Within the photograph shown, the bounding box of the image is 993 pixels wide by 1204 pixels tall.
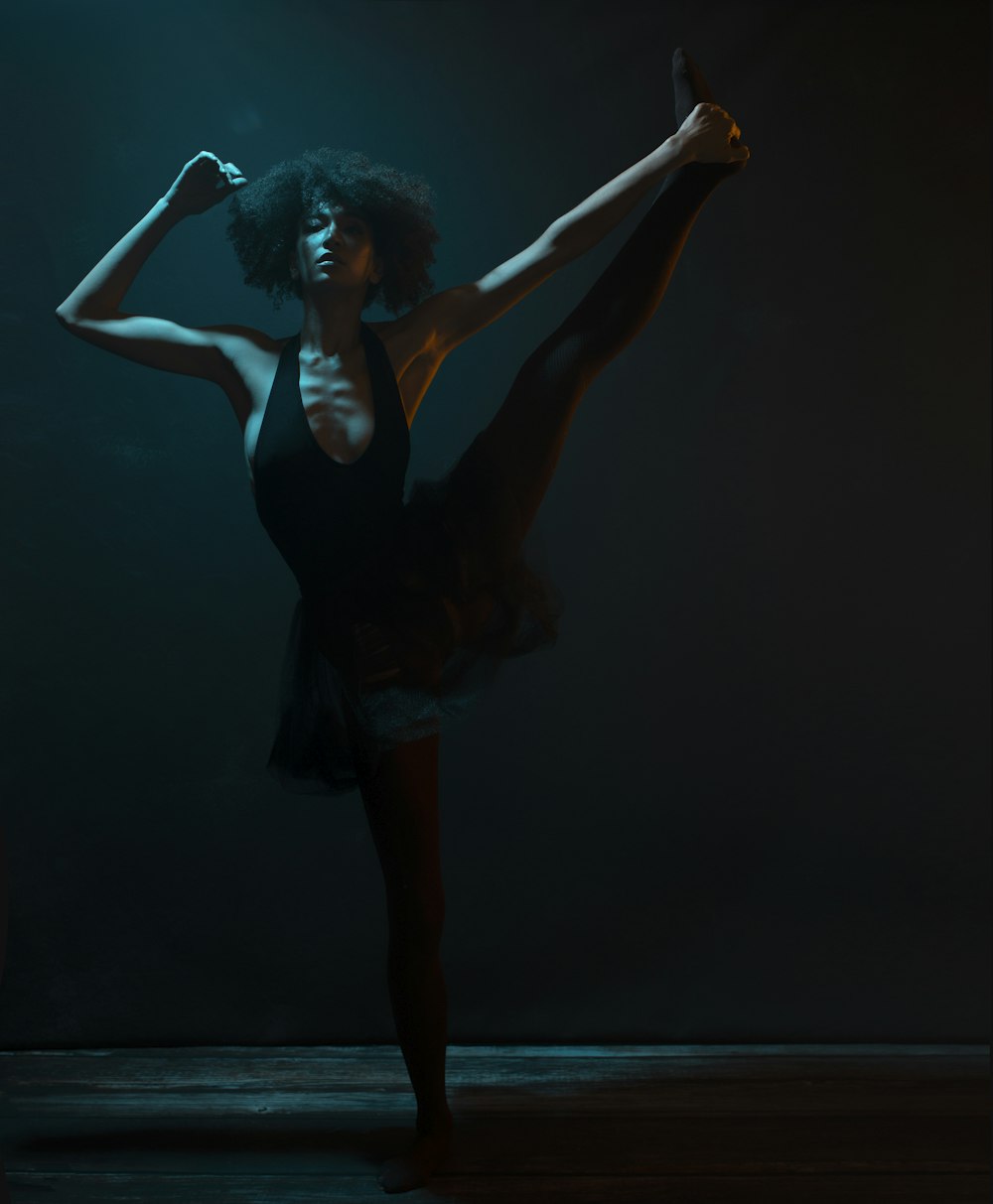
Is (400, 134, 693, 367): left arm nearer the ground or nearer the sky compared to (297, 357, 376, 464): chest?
nearer the sky

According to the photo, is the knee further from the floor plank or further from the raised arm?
the raised arm

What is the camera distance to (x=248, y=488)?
2434mm

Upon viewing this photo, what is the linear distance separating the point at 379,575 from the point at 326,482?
8.1 inches

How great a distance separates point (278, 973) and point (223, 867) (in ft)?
0.84

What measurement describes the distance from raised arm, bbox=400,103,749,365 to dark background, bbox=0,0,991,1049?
0.16 m

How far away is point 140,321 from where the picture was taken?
2275mm

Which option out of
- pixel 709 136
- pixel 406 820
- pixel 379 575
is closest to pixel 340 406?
pixel 379 575

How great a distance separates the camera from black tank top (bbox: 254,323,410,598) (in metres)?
2.16

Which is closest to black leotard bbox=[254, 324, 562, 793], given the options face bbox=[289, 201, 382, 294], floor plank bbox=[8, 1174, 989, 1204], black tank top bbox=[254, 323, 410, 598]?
black tank top bbox=[254, 323, 410, 598]

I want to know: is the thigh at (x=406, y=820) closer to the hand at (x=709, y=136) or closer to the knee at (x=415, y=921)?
the knee at (x=415, y=921)

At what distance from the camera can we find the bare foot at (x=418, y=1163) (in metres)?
1.95

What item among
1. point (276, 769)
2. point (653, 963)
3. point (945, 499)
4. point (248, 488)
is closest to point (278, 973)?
point (276, 769)

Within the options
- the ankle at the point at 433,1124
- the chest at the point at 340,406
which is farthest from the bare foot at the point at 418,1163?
the chest at the point at 340,406

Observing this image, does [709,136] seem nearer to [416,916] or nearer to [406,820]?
[406,820]
